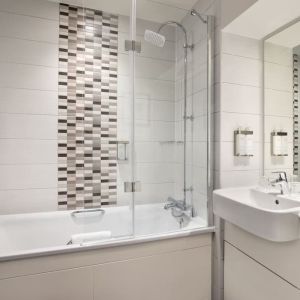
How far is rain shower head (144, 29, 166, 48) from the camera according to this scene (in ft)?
6.21

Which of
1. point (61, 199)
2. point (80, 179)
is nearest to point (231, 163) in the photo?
point (80, 179)

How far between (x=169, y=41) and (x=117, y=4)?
0.54 m

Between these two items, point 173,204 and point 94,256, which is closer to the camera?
point 94,256

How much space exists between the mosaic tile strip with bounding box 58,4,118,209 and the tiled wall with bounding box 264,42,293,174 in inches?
52.3

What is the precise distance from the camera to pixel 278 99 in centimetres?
177

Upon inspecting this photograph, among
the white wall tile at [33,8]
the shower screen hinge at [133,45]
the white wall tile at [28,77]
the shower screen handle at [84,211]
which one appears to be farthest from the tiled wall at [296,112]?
the white wall tile at [33,8]

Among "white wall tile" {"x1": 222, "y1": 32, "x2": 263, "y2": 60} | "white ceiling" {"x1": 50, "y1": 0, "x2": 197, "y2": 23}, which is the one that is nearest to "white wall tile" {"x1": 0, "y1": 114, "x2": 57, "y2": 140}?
"white ceiling" {"x1": 50, "y1": 0, "x2": 197, "y2": 23}

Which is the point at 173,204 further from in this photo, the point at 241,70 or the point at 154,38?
the point at 154,38

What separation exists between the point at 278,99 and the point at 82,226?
76.9 inches

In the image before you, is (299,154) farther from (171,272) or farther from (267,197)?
(171,272)

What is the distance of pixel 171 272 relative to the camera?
1.62 metres

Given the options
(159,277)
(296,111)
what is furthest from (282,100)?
(159,277)

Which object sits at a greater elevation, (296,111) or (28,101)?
(28,101)

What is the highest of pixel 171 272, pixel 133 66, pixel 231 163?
pixel 133 66
